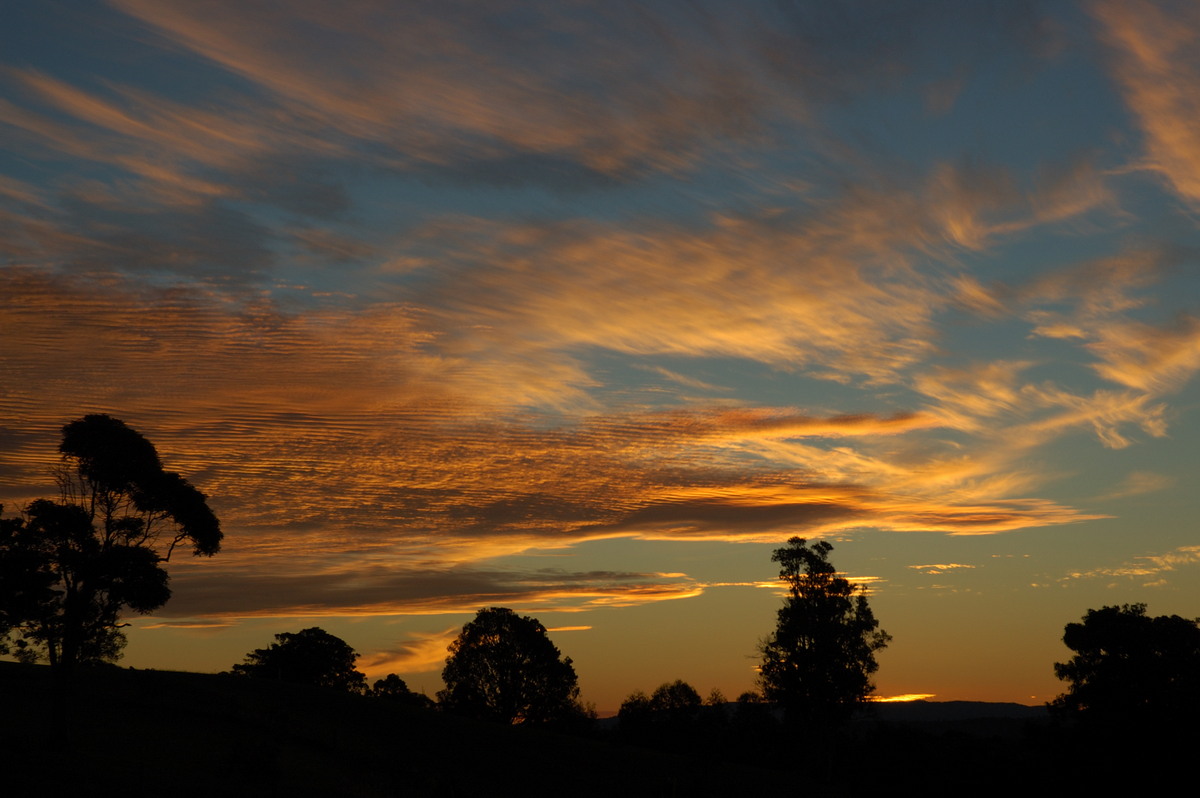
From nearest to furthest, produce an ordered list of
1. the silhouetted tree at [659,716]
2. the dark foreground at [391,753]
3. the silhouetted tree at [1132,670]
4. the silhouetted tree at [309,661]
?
the dark foreground at [391,753], the silhouetted tree at [1132,670], the silhouetted tree at [659,716], the silhouetted tree at [309,661]

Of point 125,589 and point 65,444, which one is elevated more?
point 65,444

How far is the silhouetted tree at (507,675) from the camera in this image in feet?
401

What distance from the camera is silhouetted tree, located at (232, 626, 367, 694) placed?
139m

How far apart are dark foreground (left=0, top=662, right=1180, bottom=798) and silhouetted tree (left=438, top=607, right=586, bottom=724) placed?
3294 cm

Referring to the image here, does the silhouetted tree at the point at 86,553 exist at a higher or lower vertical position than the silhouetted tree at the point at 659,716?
higher

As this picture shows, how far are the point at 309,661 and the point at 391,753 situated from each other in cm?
7467

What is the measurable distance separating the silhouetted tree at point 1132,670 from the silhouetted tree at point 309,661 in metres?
103

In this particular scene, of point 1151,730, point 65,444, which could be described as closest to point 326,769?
point 65,444

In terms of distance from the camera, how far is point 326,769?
192 ft

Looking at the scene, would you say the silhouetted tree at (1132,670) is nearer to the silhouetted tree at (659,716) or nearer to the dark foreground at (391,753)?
the dark foreground at (391,753)

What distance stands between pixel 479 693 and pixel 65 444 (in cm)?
8322

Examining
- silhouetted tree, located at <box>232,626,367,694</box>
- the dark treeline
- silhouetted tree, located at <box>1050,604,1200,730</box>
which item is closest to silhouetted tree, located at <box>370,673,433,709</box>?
silhouetted tree, located at <box>232,626,367,694</box>

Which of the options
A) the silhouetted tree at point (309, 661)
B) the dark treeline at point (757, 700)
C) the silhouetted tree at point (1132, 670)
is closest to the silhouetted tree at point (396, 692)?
the silhouetted tree at point (309, 661)

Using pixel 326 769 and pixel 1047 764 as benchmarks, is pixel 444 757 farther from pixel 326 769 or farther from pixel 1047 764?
pixel 1047 764
